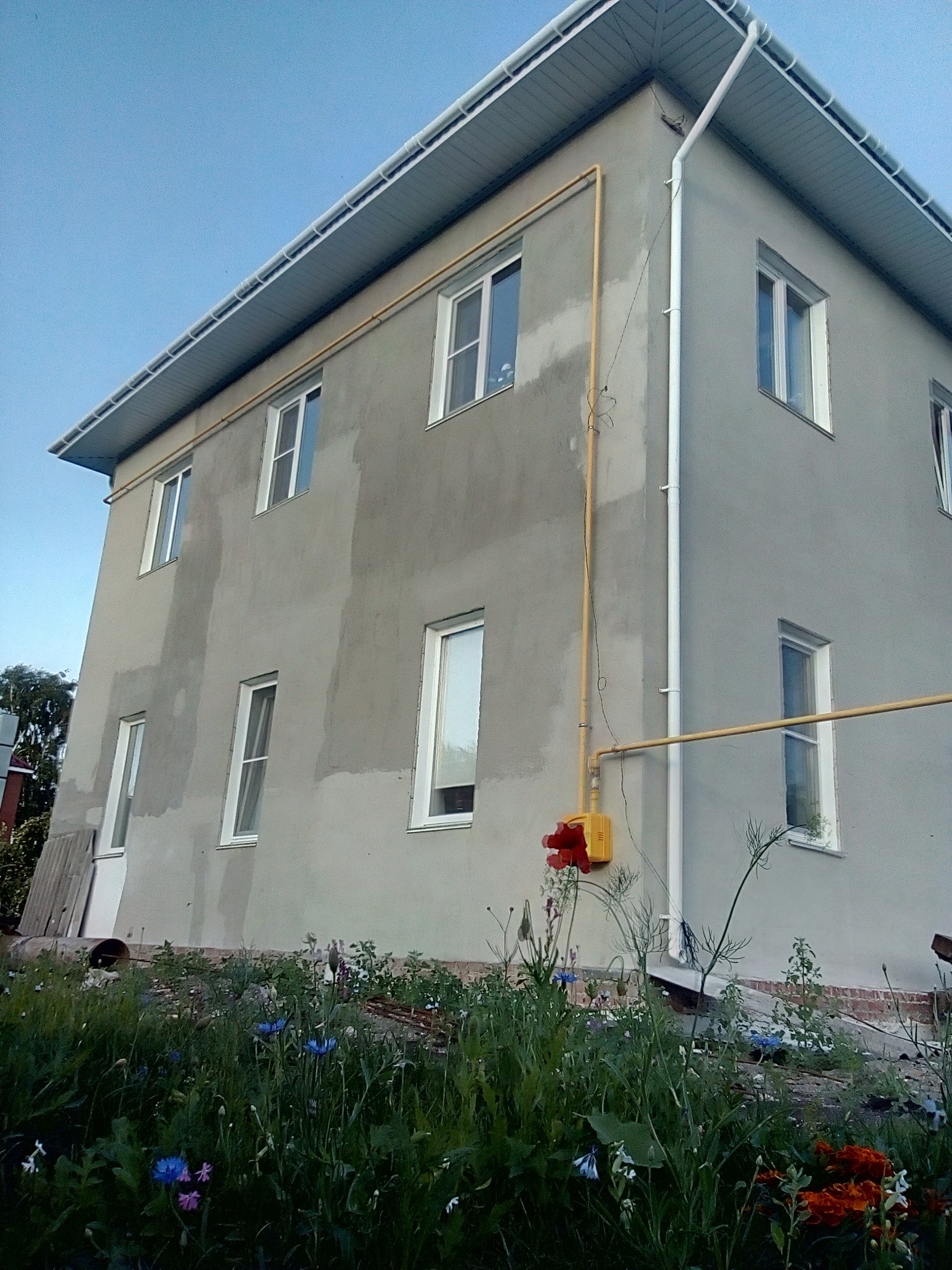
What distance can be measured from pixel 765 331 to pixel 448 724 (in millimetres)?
3859

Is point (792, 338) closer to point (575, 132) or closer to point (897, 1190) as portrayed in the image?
point (575, 132)

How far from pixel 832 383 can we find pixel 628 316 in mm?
2246

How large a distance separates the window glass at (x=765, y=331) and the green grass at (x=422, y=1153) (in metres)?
6.40

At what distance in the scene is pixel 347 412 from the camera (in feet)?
32.4

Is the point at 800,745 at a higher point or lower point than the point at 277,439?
lower

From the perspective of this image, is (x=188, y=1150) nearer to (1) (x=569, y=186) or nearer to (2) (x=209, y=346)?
(1) (x=569, y=186)

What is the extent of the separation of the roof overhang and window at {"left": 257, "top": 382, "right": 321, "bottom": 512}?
687 mm

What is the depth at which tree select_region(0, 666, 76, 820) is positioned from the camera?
3416 cm

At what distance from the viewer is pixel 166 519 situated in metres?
12.8

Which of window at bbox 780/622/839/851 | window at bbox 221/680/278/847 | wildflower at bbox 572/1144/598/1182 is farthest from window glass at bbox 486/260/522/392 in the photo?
wildflower at bbox 572/1144/598/1182

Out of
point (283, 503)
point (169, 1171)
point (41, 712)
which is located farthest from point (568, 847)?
point (41, 712)

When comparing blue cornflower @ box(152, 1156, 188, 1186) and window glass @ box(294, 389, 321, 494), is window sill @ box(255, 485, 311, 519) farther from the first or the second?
blue cornflower @ box(152, 1156, 188, 1186)

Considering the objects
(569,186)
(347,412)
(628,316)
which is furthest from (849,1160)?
(347,412)

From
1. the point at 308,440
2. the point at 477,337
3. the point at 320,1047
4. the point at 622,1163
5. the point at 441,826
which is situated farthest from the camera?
the point at 308,440
